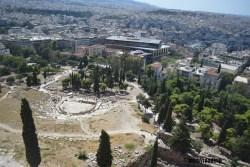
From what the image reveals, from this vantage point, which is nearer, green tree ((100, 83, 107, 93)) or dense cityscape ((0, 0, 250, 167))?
dense cityscape ((0, 0, 250, 167))

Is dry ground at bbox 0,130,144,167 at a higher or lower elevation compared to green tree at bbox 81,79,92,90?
lower

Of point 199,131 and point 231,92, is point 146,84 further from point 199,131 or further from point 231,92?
point 199,131

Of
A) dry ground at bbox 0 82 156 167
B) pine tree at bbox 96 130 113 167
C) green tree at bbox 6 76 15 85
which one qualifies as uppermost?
pine tree at bbox 96 130 113 167

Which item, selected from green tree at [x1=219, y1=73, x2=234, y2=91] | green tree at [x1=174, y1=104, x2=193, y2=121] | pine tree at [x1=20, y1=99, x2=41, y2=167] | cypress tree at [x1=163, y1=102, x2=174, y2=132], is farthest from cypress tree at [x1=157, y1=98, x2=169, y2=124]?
green tree at [x1=219, y1=73, x2=234, y2=91]

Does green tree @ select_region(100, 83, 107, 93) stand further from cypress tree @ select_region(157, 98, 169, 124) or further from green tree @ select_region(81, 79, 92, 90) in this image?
cypress tree @ select_region(157, 98, 169, 124)

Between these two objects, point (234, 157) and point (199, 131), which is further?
point (199, 131)

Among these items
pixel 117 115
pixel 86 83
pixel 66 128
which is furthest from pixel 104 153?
pixel 86 83

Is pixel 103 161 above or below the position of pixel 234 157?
above

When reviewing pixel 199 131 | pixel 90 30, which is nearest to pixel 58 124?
pixel 199 131
